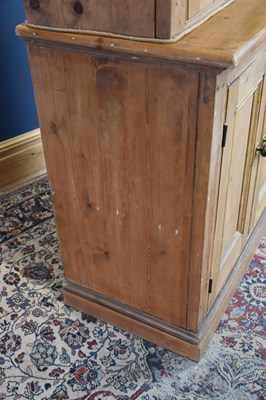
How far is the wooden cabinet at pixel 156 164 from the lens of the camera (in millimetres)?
1036

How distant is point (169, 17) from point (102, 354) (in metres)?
1.04

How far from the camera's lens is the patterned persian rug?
1.36 metres

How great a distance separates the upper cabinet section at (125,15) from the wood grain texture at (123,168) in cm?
7

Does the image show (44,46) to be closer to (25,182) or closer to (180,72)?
(180,72)

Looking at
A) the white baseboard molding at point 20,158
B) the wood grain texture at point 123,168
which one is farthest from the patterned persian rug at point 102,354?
the white baseboard molding at point 20,158

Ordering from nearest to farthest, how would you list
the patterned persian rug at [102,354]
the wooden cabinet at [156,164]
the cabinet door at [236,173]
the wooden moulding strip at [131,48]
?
1. the wooden moulding strip at [131,48]
2. the wooden cabinet at [156,164]
3. the cabinet door at [236,173]
4. the patterned persian rug at [102,354]

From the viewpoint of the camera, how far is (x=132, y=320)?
1515mm

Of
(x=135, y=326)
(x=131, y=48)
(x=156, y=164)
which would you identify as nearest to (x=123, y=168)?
(x=156, y=164)

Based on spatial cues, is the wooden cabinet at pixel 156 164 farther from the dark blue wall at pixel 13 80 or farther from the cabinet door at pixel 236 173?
the dark blue wall at pixel 13 80

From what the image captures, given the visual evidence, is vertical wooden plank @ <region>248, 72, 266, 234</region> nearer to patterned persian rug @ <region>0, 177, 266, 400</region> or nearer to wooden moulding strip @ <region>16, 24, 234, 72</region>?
patterned persian rug @ <region>0, 177, 266, 400</region>

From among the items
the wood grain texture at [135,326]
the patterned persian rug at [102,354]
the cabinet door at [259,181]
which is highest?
the cabinet door at [259,181]

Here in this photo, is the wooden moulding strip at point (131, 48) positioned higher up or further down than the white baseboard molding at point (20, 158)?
higher up

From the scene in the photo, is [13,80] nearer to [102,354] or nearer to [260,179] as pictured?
[260,179]

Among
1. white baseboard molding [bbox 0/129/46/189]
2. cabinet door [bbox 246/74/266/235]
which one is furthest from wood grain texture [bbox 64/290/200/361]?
white baseboard molding [bbox 0/129/46/189]
